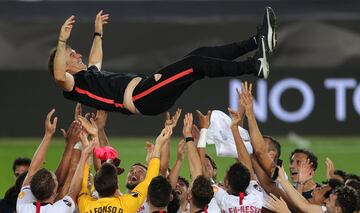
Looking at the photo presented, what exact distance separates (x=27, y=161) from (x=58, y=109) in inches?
300

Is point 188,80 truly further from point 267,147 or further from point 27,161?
point 27,161

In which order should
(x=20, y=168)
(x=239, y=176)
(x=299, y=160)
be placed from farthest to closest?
(x=20, y=168)
(x=299, y=160)
(x=239, y=176)

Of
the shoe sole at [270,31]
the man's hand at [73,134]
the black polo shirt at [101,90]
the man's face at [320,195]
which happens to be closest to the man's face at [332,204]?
the man's face at [320,195]

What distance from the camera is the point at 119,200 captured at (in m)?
8.98

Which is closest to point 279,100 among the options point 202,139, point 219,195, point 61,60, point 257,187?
point 202,139

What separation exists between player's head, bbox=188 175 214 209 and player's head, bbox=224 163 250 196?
0.29m

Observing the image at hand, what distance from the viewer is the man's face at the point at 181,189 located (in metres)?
10.2

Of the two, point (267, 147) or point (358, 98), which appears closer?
point (267, 147)

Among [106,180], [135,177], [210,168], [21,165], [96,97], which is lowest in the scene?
[106,180]

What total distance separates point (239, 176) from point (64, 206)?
1509mm

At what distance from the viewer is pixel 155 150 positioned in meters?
9.26

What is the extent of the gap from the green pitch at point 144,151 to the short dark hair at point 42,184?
764cm

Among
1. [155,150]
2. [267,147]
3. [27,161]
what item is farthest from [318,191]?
[27,161]

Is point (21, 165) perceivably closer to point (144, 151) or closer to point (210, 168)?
point (210, 168)
